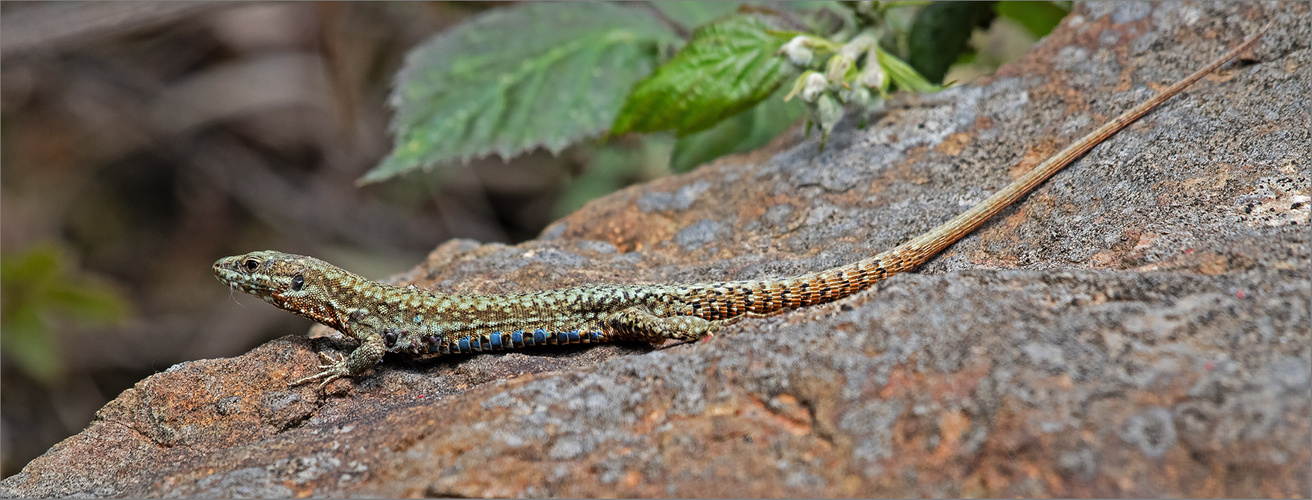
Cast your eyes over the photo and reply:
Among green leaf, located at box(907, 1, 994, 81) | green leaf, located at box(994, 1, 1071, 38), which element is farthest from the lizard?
green leaf, located at box(994, 1, 1071, 38)

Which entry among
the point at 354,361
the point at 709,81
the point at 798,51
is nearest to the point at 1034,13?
the point at 798,51

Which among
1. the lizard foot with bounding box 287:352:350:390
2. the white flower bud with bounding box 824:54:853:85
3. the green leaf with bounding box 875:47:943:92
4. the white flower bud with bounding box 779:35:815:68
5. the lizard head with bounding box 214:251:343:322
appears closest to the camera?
the lizard foot with bounding box 287:352:350:390

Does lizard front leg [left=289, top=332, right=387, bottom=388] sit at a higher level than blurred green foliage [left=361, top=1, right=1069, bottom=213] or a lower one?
lower

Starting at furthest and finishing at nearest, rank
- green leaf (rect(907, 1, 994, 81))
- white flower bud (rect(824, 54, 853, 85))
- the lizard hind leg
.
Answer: green leaf (rect(907, 1, 994, 81)), white flower bud (rect(824, 54, 853, 85)), the lizard hind leg

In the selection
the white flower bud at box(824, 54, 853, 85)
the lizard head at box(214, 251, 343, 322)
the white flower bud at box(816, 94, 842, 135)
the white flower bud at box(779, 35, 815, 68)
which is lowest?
the lizard head at box(214, 251, 343, 322)

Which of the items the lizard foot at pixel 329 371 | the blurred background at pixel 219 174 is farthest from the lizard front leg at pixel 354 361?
the blurred background at pixel 219 174

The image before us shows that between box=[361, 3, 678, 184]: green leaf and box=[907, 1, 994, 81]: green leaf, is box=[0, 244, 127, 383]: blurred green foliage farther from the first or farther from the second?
box=[907, 1, 994, 81]: green leaf

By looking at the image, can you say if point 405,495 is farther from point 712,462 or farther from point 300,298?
point 300,298

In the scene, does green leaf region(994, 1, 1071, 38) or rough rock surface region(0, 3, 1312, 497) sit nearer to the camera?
rough rock surface region(0, 3, 1312, 497)

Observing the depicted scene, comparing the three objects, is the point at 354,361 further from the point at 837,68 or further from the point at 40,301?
the point at 40,301
